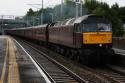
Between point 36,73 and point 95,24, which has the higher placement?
point 95,24

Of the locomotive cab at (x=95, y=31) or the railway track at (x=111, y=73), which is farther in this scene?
the locomotive cab at (x=95, y=31)

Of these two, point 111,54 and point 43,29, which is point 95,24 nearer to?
point 111,54

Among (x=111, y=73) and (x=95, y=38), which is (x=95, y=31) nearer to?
(x=95, y=38)

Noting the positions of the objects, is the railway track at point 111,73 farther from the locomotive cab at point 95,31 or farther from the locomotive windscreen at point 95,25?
the locomotive windscreen at point 95,25

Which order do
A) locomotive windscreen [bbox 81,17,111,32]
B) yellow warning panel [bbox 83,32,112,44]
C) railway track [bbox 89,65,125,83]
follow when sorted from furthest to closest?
1. locomotive windscreen [bbox 81,17,111,32]
2. yellow warning panel [bbox 83,32,112,44]
3. railway track [bbox 89,65,125,83]

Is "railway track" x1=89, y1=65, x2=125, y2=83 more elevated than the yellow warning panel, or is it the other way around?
the yellow warning panel

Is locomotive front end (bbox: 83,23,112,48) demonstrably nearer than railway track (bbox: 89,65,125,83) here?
No

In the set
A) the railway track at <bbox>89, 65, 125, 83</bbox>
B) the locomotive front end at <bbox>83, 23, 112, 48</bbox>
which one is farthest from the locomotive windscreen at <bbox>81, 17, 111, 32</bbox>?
the railway track at <bbox>89, 65, 125, 83</bbox>

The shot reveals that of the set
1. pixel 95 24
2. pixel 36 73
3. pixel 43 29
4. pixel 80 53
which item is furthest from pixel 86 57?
pixel 43 29

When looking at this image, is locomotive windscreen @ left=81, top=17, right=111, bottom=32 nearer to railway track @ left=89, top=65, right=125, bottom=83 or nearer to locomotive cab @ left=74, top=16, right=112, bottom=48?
locomotive cab @ left=74, top=16, right=112, bottom=48

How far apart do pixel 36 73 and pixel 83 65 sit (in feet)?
18.6

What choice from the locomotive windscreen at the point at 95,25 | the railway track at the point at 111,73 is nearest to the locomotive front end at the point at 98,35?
the locomotive windscreen at the point at 95,25

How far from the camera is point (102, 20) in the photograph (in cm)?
2473

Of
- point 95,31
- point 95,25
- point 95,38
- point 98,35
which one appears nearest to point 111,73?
point 95,38
